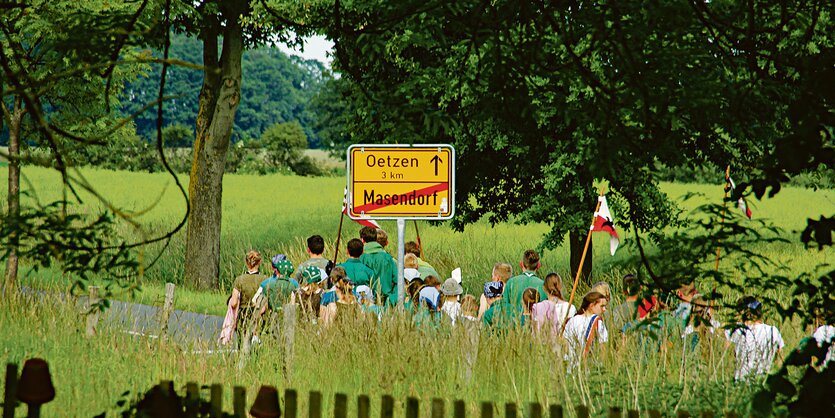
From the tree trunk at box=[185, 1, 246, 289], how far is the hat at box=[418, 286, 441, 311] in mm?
10210

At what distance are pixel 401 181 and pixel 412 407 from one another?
5.92m

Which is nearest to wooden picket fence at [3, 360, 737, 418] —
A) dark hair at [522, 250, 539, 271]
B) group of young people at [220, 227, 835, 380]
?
group of young people at [220, 227, 835, 380]

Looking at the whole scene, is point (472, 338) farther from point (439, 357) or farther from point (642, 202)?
point (642, 202)

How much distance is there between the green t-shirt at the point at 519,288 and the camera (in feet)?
31.4

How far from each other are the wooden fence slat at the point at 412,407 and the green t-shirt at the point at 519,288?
4.32 m

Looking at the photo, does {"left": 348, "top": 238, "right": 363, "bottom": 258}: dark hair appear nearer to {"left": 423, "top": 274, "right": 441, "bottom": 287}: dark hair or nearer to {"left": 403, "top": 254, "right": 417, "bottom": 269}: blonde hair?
{"left": 403, "top": 254, "right": 417, "bottom": 269}: blonde hair

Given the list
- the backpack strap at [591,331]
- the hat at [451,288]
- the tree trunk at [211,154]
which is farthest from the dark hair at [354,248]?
the tree trunk at [211,154]

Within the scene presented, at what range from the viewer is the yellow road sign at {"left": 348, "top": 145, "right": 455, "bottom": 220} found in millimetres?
10844

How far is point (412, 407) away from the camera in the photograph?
16.9ft

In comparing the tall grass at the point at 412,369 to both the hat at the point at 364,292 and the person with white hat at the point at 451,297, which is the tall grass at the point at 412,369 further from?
the hat at the point at 364,292

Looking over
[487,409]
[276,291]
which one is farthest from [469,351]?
[487,409]

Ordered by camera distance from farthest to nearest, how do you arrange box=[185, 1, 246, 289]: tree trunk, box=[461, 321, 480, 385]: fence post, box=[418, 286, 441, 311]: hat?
box=[185, 1, 246, 289]: tree trunk → box=[418, 286, 441, 311]: hat → box=[461, 321, 480, 385]: fence post

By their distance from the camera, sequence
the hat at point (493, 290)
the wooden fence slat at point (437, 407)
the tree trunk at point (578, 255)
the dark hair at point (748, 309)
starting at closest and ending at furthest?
the wooden fence slat at point (437, 407) → the dark hair at point (748, 309) → the hat at point (493, 290) → the tree trunk at point (578, 255)

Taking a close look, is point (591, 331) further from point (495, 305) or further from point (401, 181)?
point (401, 181)
